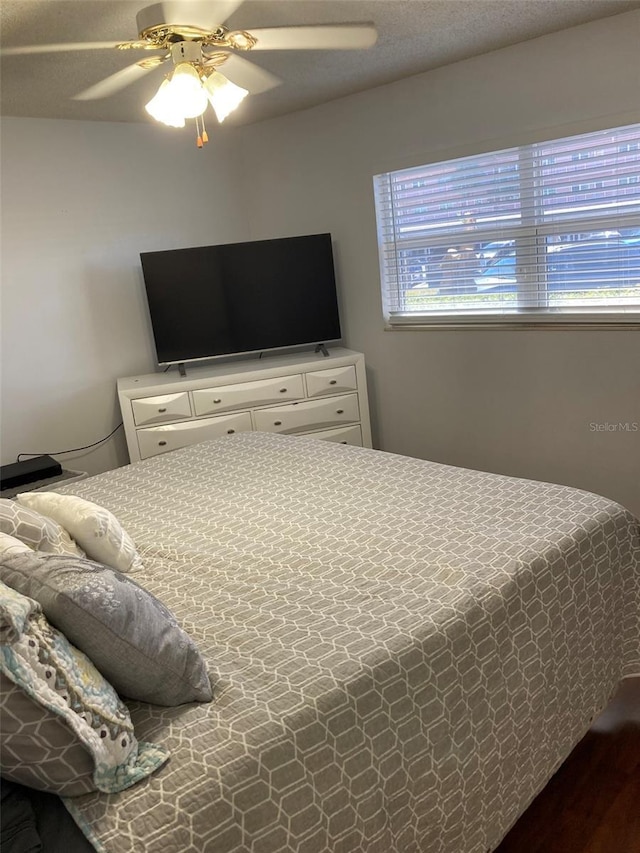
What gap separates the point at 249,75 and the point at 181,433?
192 cm

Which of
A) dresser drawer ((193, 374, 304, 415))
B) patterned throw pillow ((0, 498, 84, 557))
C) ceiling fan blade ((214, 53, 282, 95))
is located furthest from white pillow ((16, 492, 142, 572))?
dresser drawer ((193, 374, 304, 415))

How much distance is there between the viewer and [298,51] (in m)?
2.98

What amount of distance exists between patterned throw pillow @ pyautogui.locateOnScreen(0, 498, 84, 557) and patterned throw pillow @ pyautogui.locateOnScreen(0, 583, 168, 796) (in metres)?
0.53

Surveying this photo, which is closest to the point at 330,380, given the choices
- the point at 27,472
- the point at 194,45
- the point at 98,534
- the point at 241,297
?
the point at 241,297

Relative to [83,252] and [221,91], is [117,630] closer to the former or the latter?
[221,91]

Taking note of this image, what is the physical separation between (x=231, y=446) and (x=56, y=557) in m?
1.70

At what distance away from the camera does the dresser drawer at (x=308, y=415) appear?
13.6 feet

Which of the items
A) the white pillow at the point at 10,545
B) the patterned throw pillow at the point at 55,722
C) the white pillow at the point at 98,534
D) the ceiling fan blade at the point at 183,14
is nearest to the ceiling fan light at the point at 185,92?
the ceiling fan blade at the point at 183,14

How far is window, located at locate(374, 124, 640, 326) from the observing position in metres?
3.21

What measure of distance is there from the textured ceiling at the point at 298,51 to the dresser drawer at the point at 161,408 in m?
1.60

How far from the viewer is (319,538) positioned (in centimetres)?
205

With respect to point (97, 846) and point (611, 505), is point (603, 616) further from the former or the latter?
point (97, 846)

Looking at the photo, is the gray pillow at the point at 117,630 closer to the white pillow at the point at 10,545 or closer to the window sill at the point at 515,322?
the white pillow at the point at 10,545

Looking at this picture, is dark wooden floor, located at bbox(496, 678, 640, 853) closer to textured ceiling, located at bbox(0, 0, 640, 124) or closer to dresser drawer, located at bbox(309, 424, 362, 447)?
dresser drawer, located at bbox(309, 424, 362, 447)
